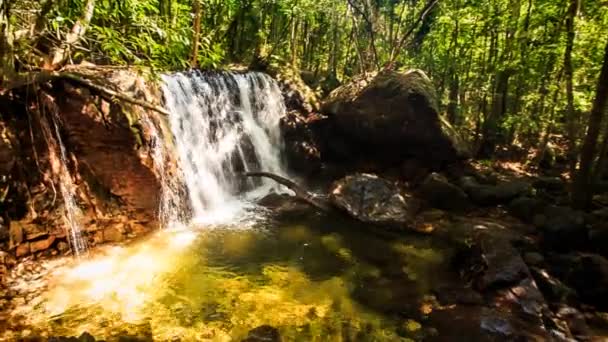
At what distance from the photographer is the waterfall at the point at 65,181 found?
7.40 m

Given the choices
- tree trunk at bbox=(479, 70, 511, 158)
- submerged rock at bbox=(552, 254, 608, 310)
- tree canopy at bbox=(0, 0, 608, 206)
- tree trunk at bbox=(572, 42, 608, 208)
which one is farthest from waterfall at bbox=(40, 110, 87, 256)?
tree trunk at bbox=(479, 70, 511, 158)

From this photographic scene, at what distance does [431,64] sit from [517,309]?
17122mm

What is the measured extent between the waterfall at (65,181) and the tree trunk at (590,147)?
10.8 meters

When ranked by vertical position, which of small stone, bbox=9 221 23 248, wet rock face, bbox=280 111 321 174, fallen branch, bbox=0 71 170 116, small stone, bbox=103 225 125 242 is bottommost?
small stone, bbox=103 225 125 242

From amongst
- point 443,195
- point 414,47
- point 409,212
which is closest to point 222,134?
point 409,212

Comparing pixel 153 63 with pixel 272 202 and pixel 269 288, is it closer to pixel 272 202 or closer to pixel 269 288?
pixel 269 288

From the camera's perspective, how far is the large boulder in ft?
44.6

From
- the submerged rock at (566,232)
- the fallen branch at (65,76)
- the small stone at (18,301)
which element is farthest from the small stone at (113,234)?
the submerged rock at (566,232)

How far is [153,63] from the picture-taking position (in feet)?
20.7

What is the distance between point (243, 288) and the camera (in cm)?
713

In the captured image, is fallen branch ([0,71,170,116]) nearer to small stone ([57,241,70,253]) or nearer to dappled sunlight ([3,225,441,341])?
small stone ([57,241,70,253])

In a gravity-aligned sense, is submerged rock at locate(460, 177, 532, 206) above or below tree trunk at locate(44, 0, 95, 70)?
below

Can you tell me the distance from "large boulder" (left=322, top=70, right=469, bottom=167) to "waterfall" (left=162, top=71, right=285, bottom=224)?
2.70 m

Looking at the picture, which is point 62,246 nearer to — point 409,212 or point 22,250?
point 22,250
